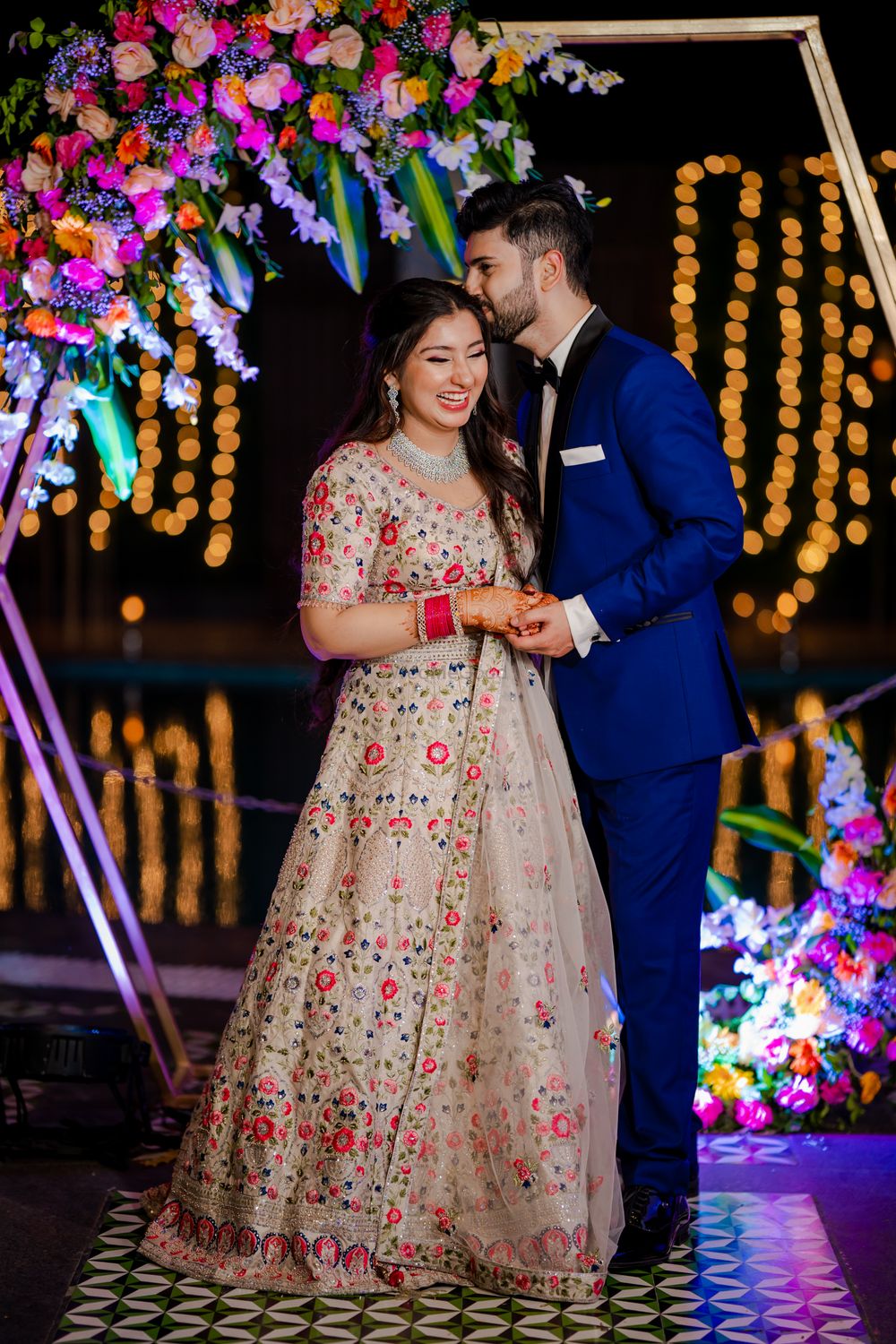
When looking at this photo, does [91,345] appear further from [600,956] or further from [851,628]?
[851,628]

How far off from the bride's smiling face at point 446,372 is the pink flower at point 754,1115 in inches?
68.0

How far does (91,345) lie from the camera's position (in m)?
3.62

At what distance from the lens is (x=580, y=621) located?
115 inches

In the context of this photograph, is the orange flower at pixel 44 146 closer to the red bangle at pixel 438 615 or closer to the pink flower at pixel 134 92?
the pink flower at pixel 134 92

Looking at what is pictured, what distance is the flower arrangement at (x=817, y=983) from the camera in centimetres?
372

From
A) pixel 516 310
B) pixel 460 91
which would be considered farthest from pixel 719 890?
pixel 460 91

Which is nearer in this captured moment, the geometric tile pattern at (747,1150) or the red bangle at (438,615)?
the red bangle at (438,615)

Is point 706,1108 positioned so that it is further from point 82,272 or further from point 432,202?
point 82,272

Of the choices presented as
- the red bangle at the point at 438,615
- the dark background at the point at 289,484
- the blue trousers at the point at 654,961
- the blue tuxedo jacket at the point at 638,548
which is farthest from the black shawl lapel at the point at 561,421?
the dark background at the point at 289,484

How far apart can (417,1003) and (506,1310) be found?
53cm

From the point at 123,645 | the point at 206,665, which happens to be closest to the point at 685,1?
the point at 206,665

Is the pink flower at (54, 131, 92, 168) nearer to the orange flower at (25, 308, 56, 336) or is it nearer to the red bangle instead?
the orange flower at (25, 308, 56, 336)

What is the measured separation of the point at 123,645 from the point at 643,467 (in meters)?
11.7

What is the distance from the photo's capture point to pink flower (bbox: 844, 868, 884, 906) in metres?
3.84
